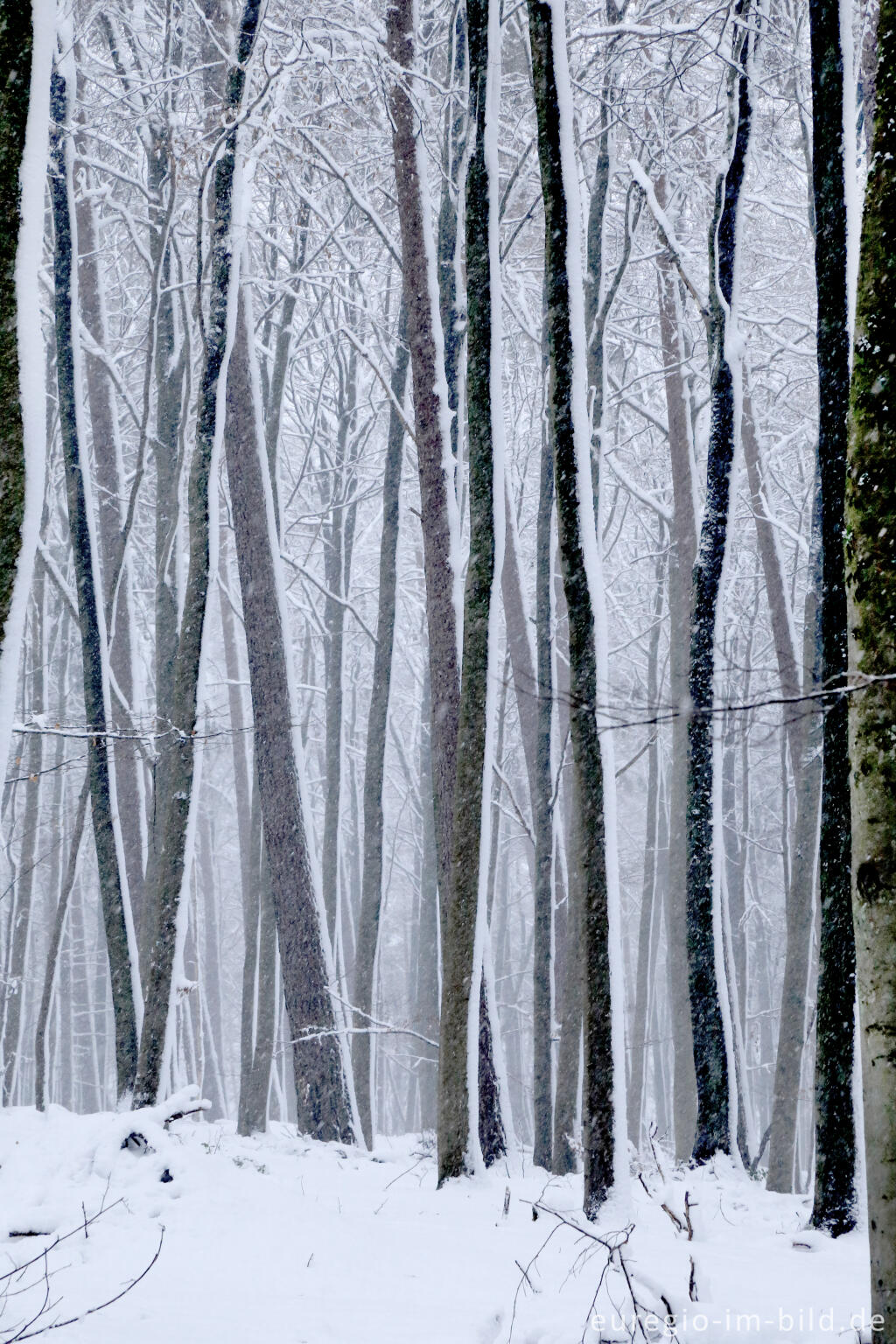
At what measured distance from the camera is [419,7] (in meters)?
11.4

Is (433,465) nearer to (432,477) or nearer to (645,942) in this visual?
(432,477)

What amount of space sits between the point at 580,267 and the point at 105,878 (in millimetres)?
6252

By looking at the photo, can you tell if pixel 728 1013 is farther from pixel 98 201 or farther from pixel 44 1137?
pixel 98 201

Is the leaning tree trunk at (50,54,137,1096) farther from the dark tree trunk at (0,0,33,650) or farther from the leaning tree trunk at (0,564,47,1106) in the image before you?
the leaning tree trunk at (0,564,47,1106)

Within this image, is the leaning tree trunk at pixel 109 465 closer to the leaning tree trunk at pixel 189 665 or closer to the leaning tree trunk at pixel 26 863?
the leaning tree trunk at pixel 26 863

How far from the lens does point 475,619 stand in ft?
21.3

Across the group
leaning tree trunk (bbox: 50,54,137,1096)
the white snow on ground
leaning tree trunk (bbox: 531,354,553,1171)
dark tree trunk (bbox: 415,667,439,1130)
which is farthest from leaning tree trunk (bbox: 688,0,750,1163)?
dark tree trunk (bbox: 415,667,439,1130)

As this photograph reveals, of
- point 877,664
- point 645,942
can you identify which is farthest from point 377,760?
point 877,664

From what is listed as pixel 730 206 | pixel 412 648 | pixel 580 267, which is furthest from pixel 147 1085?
pixel 412 648

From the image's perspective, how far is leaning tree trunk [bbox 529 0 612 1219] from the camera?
5.49 metres

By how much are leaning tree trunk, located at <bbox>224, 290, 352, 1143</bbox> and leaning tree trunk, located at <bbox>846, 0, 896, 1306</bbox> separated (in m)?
6.97

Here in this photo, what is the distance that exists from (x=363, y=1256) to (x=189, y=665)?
4579 mm

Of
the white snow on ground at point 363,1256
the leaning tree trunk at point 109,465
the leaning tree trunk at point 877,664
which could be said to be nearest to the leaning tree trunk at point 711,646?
the white snow on ground at point 363,1256

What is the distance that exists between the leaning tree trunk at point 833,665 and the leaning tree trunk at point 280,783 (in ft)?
16.2
